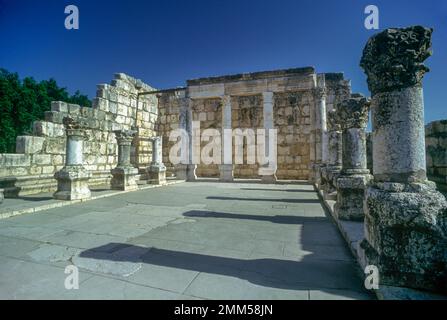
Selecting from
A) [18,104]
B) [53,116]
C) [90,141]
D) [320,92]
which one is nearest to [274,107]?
[320,92]

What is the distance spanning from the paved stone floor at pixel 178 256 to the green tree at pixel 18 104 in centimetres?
2139

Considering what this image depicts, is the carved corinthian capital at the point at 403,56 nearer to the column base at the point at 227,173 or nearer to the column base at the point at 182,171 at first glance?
the column base at the point at 227,173

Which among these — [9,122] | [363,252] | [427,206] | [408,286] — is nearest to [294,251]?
[363,252]

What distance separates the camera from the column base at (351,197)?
13.0 ft

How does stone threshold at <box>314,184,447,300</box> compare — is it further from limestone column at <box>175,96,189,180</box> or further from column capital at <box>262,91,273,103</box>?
limestone column at <box>175,96,189,180</box>

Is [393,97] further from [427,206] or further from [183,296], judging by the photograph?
[183,296]

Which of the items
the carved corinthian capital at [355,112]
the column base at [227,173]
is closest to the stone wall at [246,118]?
the column base at [227,173]

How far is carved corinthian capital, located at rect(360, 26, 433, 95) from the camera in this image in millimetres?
2225

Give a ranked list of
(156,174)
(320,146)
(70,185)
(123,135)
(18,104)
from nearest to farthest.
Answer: (70,185)
(123,135)
(156,174)
(320,146)
(18,104)

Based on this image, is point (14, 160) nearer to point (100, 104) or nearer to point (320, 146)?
point (100, 104)

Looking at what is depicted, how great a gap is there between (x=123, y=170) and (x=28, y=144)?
2.85 meters

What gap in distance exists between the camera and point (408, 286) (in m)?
1.97

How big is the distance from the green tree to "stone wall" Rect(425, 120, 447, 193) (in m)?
26.3

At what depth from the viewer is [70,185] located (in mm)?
Answer: 6121
